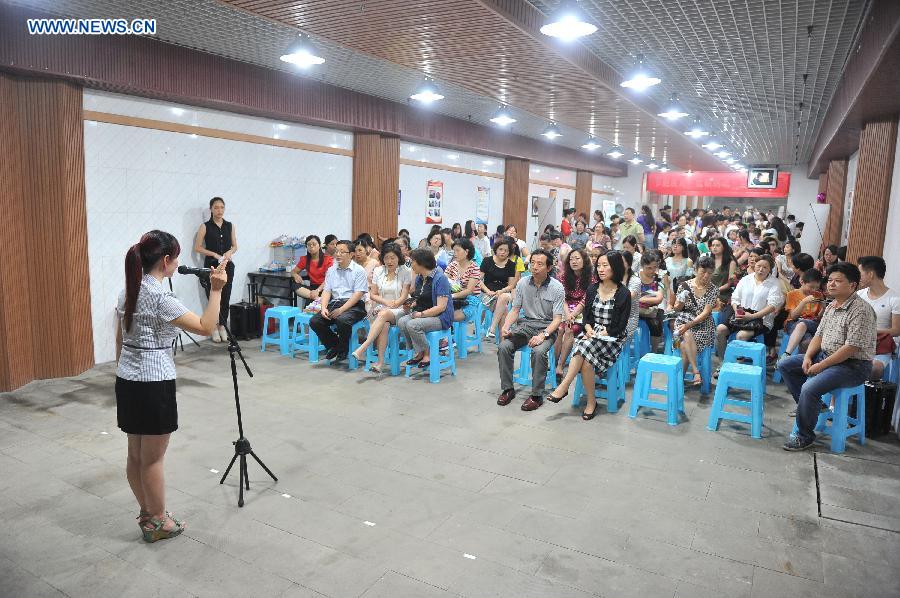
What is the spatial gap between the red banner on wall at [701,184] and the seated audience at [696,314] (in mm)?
16440

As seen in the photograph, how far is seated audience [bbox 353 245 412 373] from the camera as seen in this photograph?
6.89 meters

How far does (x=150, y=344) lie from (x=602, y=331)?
3729mm

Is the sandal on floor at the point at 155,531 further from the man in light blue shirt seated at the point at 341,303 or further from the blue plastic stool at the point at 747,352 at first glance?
the blue plastic stool at the point at 747,352

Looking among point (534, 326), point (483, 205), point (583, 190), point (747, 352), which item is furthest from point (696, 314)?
point (583, 190)

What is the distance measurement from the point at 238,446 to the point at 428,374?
3097mm

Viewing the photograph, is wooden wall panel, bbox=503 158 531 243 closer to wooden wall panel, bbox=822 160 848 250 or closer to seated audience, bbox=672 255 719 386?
wooden wall panel, bbox=822 160 848 250

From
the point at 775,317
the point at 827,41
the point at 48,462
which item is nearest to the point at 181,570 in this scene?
the point at 48,462

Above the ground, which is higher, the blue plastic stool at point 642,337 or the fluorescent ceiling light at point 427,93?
the fluorescent ceiling light at point 427,93

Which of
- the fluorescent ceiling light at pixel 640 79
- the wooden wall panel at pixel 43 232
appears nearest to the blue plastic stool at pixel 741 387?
the fluorescent ceiling light at pixel 640 79

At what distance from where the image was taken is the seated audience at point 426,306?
21.8 feet

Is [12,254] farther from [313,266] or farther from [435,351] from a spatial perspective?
[435,351]

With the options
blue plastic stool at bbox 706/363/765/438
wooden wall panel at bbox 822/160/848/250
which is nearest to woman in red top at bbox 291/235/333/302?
blue plastic stool at bbox 706/363/765/438

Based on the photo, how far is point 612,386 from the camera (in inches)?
224

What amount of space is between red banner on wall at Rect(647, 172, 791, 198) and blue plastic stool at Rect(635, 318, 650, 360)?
15.9 metres
